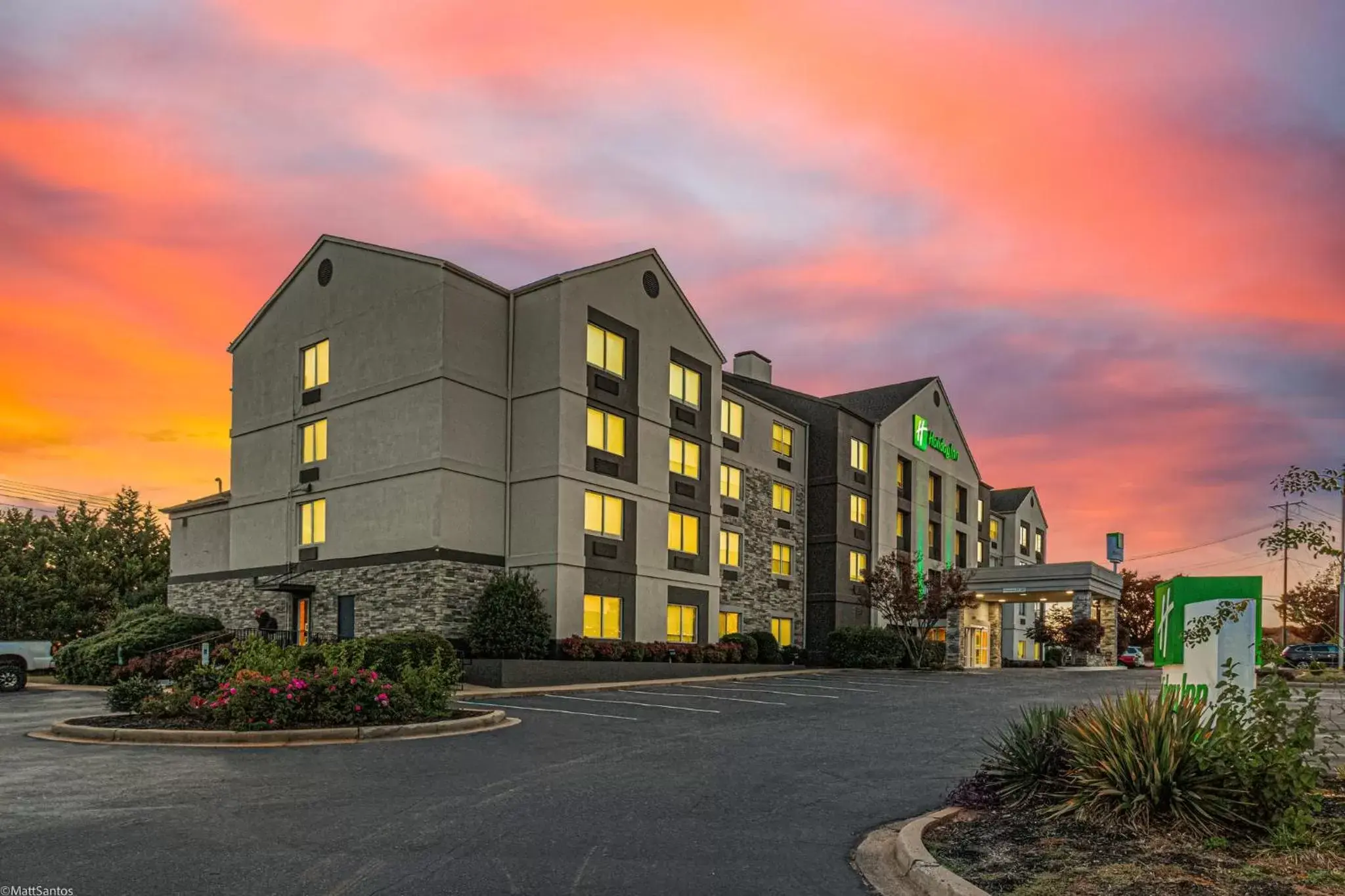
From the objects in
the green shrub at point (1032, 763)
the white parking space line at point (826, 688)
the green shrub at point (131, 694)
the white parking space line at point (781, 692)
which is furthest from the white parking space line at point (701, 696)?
the green shrub at point (1032, 763)

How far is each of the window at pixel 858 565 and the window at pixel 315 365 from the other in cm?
2571

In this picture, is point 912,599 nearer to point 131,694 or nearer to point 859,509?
point 859,509

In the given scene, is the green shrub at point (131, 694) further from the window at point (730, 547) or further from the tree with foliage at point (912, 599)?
the tree with foliage at point (912, 599)

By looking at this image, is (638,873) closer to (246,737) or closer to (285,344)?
(246,737)

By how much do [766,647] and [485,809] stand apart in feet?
109

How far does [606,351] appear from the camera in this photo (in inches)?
1375

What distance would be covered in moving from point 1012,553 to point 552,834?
72.3m

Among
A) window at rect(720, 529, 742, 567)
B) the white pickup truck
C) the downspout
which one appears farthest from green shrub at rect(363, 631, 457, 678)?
window at rect(720, 529, 742, 567)

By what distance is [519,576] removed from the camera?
31.1 m

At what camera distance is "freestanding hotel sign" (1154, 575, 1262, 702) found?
923cm

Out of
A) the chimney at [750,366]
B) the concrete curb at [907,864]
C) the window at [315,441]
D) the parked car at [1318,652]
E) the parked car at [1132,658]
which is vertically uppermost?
the chimney at [750,366]

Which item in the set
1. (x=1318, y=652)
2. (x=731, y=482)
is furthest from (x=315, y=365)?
(x=1318, y=652)

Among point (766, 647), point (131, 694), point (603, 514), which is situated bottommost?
point (766, 647)

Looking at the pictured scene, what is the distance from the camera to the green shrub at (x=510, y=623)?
96.8 ft
